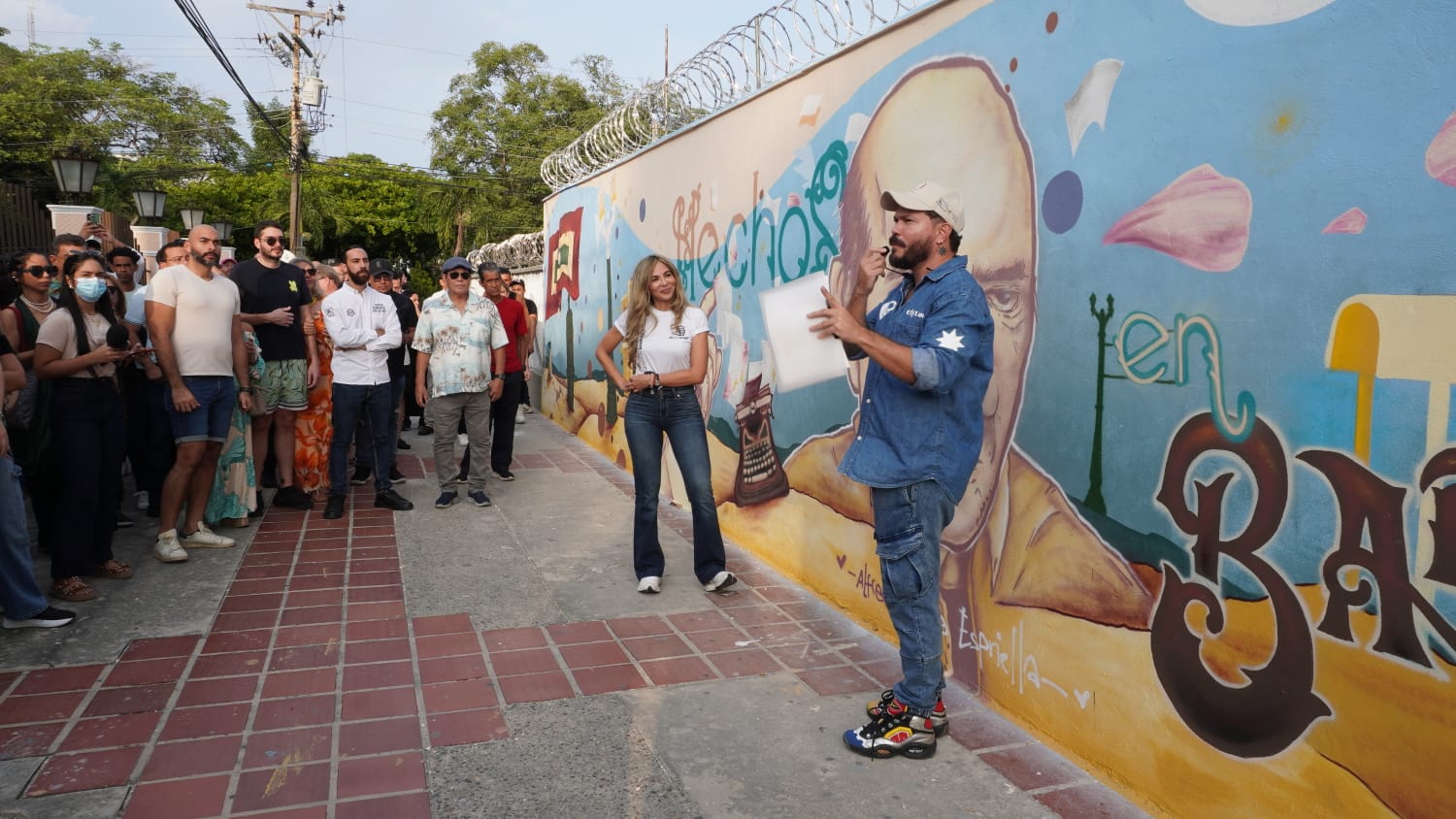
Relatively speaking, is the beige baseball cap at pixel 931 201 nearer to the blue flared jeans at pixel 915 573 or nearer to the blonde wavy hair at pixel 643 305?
the blue flared jeans at pixel 915 573

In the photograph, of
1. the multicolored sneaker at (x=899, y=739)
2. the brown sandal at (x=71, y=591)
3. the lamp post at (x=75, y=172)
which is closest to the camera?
the multicolored sneaker at (x=899, y=739)

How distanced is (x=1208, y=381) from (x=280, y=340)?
19.4 feet

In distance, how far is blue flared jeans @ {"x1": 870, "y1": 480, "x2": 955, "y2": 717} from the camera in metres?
3.08

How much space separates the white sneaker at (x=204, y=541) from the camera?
18.3ft

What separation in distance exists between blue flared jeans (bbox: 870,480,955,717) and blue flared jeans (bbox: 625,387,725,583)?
181cm

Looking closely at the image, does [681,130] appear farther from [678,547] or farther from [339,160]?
[339,160]

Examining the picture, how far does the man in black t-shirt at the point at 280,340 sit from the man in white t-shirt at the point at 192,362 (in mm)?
785

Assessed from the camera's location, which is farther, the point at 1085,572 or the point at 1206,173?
the point at 1085,572

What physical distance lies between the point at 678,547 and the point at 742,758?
2808 mm

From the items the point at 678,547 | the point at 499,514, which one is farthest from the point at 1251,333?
the point at 499,514

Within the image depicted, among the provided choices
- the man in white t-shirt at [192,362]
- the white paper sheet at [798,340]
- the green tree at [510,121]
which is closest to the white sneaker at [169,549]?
the man in white t-shirt at [192,362]

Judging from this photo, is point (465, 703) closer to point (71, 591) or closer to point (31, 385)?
point (71, 591)

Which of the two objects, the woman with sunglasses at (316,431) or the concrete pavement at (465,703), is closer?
the concrete pavement at (465,703)

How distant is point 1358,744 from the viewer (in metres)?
2.17
